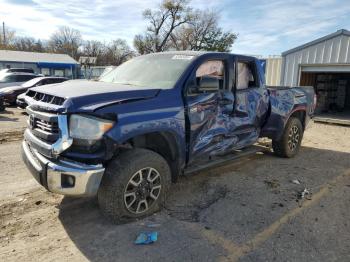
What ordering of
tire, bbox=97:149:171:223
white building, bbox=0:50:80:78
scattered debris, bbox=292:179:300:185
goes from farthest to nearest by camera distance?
white building, bbox=0:50:80:78 < scattered debris, bbox=292:179:300:185 < tire, bbox=97:149:171:223

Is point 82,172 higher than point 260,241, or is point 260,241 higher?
point 82,172

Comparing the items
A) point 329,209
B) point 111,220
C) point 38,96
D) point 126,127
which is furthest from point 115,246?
point 329,209

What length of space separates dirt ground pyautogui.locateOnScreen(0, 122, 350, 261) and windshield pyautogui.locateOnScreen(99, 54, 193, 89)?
1.67m

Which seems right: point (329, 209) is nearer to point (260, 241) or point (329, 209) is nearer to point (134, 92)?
point (260, 241)

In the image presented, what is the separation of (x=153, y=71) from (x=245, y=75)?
171cm

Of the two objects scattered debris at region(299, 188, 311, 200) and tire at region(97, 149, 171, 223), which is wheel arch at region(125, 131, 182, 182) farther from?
scattered debris at region(299, 188, 311, 200)

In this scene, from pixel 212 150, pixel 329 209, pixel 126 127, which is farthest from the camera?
pixel 212 150

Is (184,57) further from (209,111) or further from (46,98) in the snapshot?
(46,98)

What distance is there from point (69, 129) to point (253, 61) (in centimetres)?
358

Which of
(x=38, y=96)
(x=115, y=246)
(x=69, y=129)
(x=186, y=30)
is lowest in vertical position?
(x=115, y=246)

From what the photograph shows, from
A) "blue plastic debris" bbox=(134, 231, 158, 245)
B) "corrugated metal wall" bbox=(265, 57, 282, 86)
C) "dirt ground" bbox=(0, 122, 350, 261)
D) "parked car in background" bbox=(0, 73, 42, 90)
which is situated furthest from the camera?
"parked car in background" bbox=(0, 73, 42, 90)

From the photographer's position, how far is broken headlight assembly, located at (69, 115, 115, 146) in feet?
10.1

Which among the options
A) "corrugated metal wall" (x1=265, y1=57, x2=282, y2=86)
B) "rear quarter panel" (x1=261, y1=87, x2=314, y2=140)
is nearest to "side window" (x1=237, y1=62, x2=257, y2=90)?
"rear quarter panel" (x1=261, y1=87, x2=314, y2=140)

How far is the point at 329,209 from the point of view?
13.5 ft
